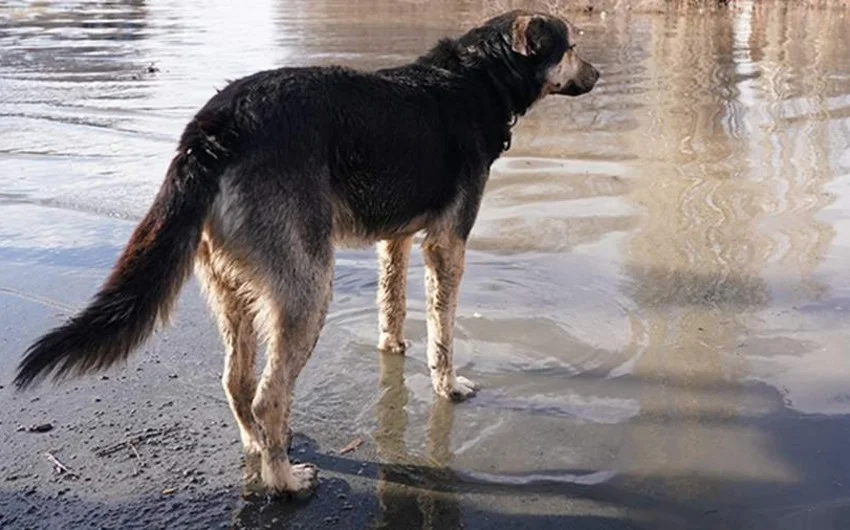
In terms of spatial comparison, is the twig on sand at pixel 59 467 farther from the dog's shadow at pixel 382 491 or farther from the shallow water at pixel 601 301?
the shallow water at pixel 601 301

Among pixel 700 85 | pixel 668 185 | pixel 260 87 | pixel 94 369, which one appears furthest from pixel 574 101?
pixel 94 369

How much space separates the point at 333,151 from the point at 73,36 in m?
19.5

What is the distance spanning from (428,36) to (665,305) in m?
16.4

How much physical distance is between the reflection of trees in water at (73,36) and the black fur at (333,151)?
1140 cm

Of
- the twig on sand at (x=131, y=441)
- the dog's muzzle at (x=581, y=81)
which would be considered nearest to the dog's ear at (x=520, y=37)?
the dog's muzzle at (x=581, y=81)

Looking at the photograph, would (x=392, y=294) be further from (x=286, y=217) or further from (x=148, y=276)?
(x=148, y=276)

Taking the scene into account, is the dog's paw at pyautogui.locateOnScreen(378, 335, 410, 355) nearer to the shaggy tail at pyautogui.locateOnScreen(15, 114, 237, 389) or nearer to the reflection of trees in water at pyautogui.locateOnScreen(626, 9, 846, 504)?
the reflection of trees in water at pyautogui.locateOnScreen(626, 9, 846, 504)

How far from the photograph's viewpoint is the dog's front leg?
192 inches

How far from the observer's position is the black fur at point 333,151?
346cm

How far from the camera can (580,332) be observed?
559cm

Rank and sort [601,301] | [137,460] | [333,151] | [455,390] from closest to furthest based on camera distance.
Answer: [333,151] → [137,460] → [455,390] → [601,301]

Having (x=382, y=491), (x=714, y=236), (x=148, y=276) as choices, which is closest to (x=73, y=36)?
(x=714, y=236)

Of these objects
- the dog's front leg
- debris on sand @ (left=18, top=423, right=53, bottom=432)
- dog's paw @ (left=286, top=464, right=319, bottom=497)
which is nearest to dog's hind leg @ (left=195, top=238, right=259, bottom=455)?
dog's paw @ (left=286, top=464, right=319, bottom=497)

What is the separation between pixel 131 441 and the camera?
14.2 feet
